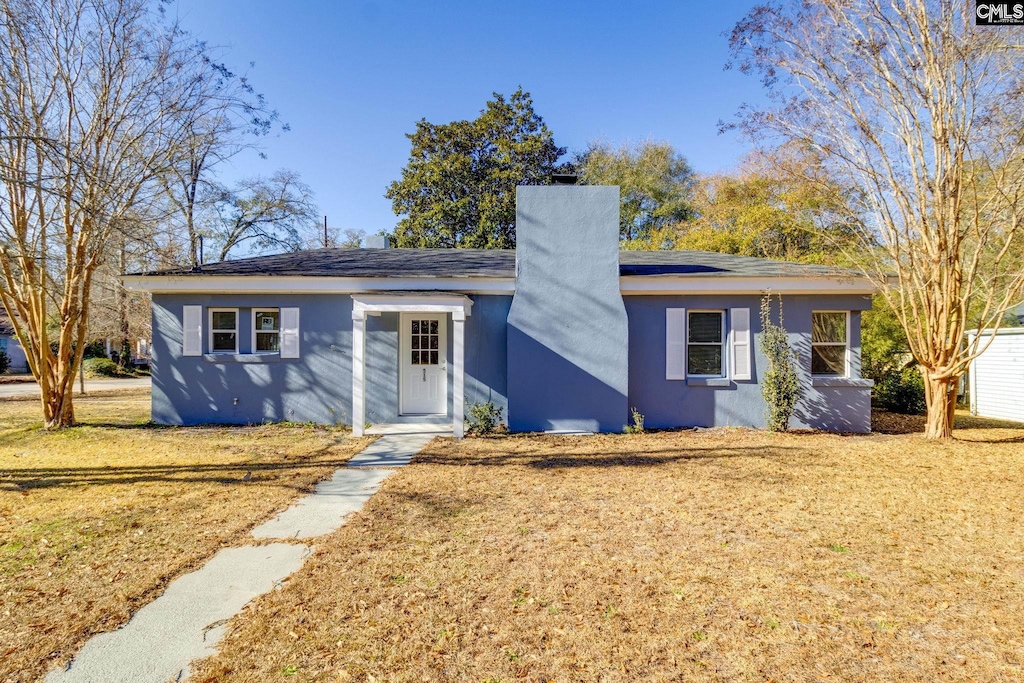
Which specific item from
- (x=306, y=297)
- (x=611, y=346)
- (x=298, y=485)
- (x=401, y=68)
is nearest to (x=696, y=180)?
(x=401, y=68)

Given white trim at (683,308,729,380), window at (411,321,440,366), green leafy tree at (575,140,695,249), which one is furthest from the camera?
green leafy tree at (575,140,695,249)

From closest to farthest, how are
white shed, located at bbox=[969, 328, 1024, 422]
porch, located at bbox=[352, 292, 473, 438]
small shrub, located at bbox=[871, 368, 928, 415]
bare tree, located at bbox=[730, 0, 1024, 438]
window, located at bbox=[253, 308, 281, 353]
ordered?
bare tree, located at bbox=[730, 0, 1024, 438]
porch, located at bbox=[352, 292, 473, 438]
window, located at bbox=[253, 308, 281, 353]
white shed, located at bbox=[969, 328, 1024, 422]
small shrub, located at bbox=[871, 368, 928, 415]

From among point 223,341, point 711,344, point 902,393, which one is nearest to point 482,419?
point 711,344

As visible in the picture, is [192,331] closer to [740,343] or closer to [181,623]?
[181,623]

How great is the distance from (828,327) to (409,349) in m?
8.29

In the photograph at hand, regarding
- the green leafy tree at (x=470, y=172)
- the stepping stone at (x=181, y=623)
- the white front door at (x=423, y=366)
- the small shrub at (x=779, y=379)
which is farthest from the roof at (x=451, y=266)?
the green leafy tree at (x=470, y=172)

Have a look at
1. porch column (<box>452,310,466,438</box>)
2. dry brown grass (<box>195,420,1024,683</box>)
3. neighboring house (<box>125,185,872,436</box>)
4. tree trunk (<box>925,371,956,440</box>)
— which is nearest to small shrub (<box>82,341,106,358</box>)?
neighboring house (<box>125,185,872,436</box>)

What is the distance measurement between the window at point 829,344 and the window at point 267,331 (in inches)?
418

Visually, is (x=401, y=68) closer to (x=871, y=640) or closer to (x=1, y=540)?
(x=1, y=540)

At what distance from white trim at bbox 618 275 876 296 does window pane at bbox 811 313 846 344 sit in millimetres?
572

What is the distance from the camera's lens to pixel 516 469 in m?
6.67

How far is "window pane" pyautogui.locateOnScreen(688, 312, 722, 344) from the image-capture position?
966 cm

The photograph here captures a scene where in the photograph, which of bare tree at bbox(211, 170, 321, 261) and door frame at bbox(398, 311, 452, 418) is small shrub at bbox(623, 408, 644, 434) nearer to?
door frame at bbox(398, 311, 452, 418)

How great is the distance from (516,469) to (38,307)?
9741 millimetres
